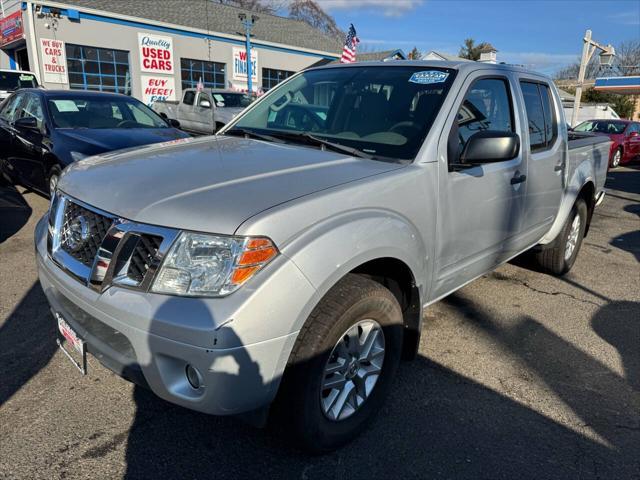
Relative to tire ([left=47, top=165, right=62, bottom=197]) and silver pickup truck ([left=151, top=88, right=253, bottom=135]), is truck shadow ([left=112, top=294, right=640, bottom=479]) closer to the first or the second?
tire ([left=47, top=165, right=62, bottom=197])

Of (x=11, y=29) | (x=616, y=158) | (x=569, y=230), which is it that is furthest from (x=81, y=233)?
(x=11, y=29)

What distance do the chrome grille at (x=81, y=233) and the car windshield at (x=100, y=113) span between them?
481 centimetres

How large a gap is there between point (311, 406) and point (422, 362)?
4.60 ft

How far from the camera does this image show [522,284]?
16.0 feet

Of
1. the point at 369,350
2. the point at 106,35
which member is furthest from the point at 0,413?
the point at 106,35

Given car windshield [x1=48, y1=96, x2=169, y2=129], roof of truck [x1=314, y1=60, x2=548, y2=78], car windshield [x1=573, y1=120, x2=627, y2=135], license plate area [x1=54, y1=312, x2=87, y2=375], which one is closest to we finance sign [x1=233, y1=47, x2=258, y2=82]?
car windshield [x1=573, y1=120, x2=627, y2=135]

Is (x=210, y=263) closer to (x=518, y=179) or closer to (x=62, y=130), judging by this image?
(x=518, y=179)

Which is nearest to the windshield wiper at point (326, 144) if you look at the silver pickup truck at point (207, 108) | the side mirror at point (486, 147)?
the side mirror at point (486, 147)

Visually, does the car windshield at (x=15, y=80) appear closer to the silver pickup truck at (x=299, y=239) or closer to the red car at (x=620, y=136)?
the silver pickup truck at (x=299, y=239)

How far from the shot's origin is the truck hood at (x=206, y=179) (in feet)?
6.55

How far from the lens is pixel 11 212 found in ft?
22.7

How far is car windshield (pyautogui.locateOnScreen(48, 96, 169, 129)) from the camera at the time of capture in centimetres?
675

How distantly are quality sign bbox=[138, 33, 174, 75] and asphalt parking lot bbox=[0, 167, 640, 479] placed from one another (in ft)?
63.9

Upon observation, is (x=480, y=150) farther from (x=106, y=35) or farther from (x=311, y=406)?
(x=106, y=35)
